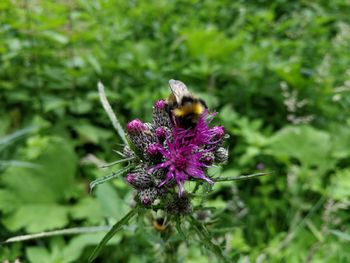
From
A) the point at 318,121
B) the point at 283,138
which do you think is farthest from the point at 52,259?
the point at 318,121

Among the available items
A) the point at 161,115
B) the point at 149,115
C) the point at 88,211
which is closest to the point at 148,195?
the point at 161,115

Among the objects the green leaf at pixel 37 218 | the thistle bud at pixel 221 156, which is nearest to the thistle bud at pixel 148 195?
the thistle bud at pixel 221 156

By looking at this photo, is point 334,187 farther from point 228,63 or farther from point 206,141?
point 206,141

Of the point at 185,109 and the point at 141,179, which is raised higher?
the point at 185,109

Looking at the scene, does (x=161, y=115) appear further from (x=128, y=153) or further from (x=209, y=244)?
(x=209, y=244)

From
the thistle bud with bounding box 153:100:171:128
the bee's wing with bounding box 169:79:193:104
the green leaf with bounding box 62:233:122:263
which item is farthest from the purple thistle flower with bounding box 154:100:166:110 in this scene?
the green leaf with bounding box 62:233:122:263

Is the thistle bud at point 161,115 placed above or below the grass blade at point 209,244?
above

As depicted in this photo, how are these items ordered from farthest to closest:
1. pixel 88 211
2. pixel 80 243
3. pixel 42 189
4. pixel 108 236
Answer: pixel 42 189
pixel 88 211
pixel 80 243
pixel 108 236

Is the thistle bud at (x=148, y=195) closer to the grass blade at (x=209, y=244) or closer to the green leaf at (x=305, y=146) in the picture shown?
the grass blade at (x=209, y=244)

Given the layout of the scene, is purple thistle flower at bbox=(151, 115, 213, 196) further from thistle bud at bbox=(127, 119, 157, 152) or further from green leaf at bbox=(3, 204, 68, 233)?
green leaf at bbox=(3, 204, 68, 233)
